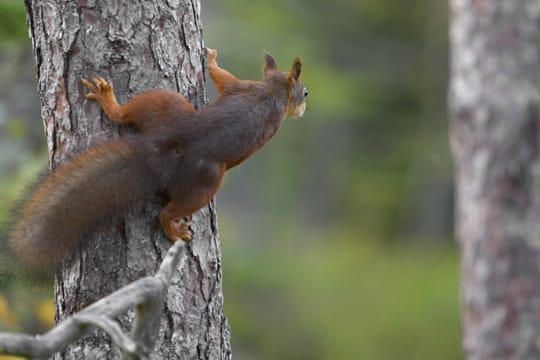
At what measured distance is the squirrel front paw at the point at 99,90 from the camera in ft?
11.6

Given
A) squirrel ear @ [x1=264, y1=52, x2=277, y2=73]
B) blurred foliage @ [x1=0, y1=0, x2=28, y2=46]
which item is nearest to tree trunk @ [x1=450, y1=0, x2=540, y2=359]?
squirrel ear @ [x1=264, y1=52, x2=277, y2=73]

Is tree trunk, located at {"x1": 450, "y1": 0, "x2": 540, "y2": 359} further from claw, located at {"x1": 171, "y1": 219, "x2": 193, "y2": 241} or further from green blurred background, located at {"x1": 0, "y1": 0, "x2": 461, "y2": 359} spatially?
green blurred background, located at {"x1": 0, "y1": 0, "x2": 461, "y2": 359}

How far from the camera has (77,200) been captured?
11.5 feet

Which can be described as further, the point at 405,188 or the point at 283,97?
the point at 405,188

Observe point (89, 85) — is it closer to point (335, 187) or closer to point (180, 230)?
point (180, 230)

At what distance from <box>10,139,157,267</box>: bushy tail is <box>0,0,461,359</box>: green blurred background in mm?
1431

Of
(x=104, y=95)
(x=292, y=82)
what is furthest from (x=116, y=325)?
(x=292, y=82)

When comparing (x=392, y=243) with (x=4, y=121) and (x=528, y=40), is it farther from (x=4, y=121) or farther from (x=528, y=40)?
(x=528, y=40)

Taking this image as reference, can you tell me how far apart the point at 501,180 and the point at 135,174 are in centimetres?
133

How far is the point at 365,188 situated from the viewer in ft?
67.5

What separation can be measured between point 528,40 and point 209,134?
50.1 inches

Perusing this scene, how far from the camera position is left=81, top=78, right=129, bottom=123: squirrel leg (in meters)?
3.54

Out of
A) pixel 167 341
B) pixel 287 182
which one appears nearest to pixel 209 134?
pixel 167 341

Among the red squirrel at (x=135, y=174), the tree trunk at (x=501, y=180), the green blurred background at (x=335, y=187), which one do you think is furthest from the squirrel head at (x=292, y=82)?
the green blurred background at (x=335, y=187)
